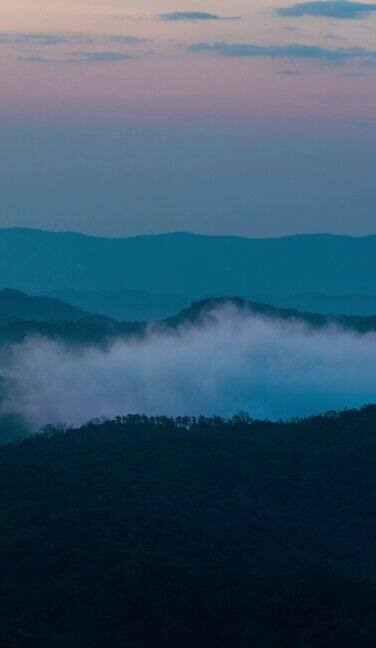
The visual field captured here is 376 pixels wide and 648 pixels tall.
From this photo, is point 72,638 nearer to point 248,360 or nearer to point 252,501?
point 252,501

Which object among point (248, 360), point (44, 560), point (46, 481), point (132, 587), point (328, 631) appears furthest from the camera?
point (248, 360)

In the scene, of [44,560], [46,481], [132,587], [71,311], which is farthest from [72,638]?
[71,311]

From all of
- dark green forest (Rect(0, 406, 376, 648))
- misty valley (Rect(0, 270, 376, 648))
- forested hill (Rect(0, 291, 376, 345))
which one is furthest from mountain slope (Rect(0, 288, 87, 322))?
dark green forest (Rect(0, 406, 376, 648))

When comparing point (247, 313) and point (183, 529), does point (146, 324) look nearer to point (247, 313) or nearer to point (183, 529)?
point (247, 313)

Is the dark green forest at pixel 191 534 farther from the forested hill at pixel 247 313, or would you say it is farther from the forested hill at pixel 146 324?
the forested hill at pixel 247 313

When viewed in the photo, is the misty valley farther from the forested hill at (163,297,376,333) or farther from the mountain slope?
the mountain slope

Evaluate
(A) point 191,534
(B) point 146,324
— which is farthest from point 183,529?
(B) point 146,324

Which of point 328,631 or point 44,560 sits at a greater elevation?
point 44,560

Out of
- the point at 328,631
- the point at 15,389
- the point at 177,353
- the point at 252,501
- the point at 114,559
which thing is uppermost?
the point at 177,353
